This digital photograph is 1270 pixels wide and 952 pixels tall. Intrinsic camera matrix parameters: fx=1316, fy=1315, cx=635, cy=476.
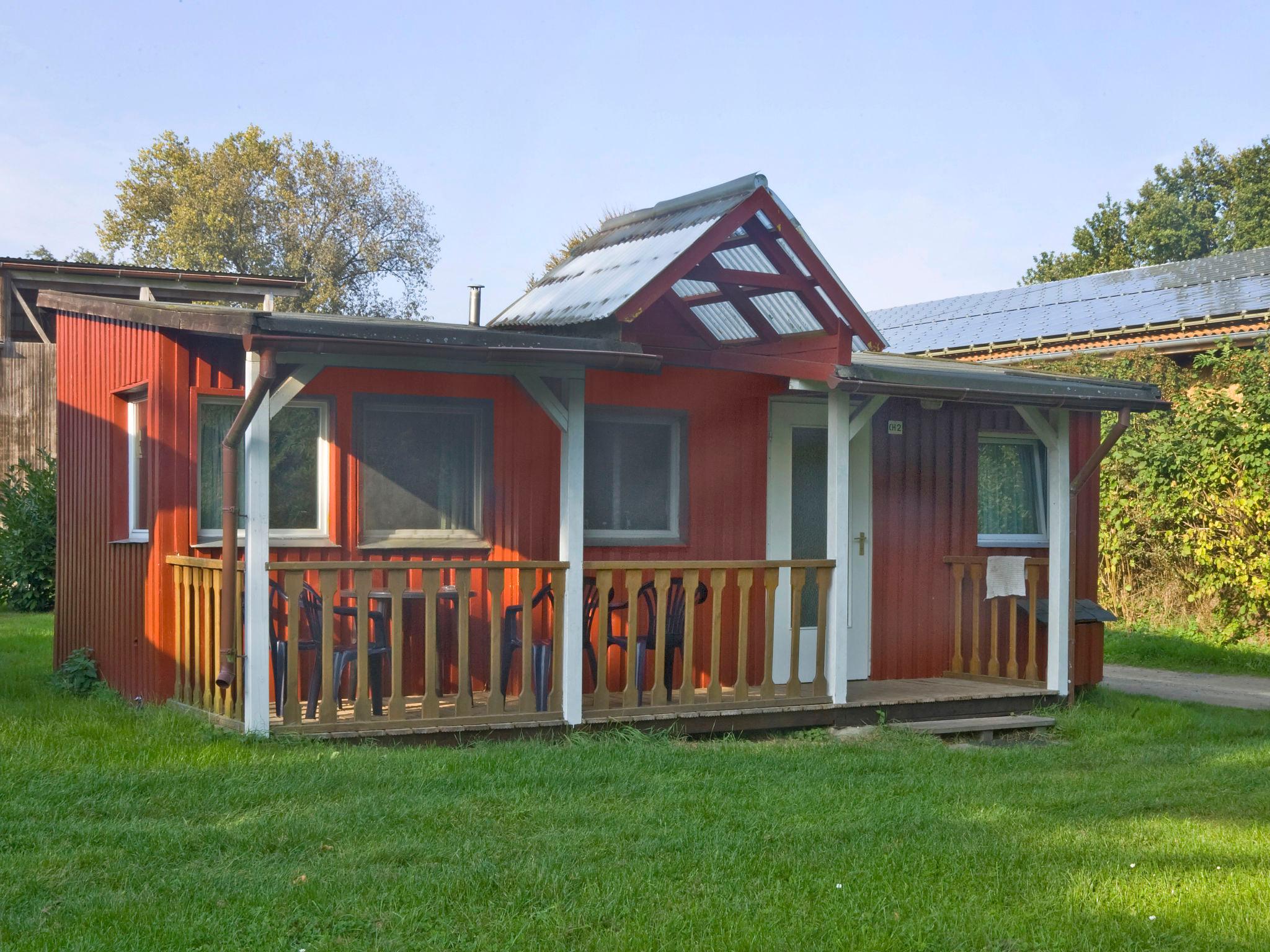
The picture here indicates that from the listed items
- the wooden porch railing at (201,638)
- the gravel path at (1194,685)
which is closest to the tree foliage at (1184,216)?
the gravel path at (1194,685)

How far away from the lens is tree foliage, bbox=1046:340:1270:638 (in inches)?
554

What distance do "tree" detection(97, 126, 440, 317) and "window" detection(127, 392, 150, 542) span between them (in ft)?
97.7

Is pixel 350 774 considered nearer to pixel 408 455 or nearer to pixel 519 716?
pixel 519 716

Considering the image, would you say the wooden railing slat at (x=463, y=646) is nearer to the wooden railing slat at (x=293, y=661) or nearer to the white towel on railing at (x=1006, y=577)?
the wooden railing slat at (x=293, y=661)

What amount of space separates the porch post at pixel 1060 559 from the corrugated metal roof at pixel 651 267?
2260mm

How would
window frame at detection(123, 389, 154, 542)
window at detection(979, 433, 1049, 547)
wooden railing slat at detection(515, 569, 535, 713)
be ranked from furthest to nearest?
window at detection(979, 433, 1049, 547) < window frame at detection(123, 389, 154, 542) < wooden railing slat at detection(515, 569, 535, 713)

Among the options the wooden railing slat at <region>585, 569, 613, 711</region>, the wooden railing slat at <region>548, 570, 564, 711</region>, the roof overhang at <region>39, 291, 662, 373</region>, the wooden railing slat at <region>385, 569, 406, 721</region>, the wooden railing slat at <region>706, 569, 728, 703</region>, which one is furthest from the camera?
the wooden railing slat at <region>706, 569, 728, 703</region>

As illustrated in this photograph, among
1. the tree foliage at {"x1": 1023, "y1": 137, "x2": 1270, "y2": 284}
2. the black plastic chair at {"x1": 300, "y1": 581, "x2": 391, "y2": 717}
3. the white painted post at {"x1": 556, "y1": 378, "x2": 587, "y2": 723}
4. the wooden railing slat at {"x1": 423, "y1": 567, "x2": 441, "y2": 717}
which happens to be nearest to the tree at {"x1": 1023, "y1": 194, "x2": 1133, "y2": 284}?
the tree foliage at {"x1": 1023, "y1": 137, "x2": 1270, "y2": 284}

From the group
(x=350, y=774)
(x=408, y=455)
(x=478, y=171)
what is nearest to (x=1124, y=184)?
(x=478, y=171)

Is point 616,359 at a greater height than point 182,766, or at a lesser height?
greater

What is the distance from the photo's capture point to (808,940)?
184 inches

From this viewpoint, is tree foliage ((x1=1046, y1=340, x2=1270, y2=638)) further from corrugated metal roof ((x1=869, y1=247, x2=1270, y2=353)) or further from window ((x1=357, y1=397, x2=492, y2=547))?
window ((x1=357, y1=397, x2=492, y2=547))

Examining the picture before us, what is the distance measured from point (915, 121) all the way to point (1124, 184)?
1037 inches

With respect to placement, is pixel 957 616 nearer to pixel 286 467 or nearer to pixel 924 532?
pixel 924 532
